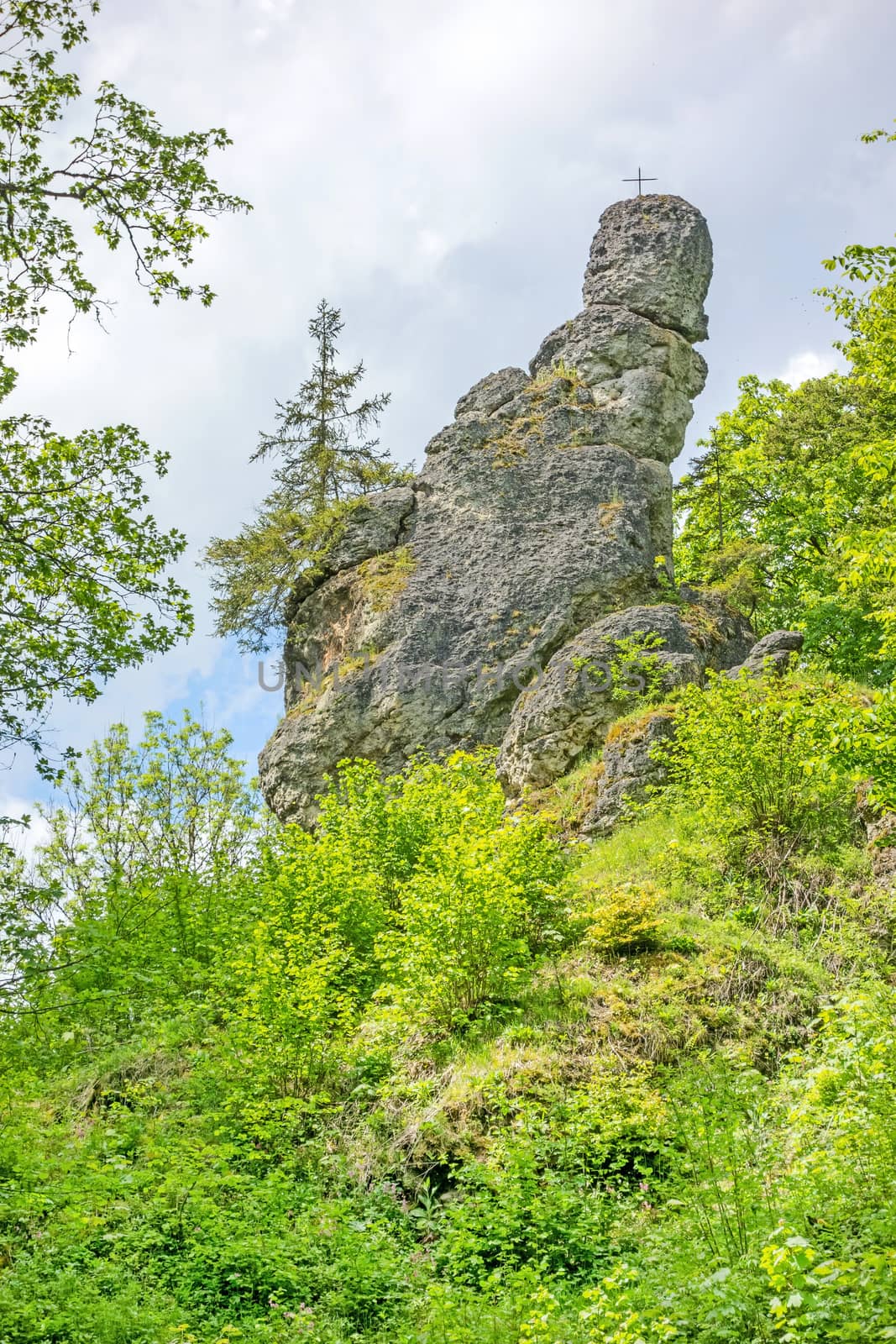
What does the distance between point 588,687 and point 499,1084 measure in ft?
24.7

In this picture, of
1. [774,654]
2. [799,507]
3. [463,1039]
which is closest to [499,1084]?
[463,1039]

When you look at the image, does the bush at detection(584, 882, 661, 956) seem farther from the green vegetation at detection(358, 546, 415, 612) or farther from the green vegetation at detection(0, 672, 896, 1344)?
the green vegetation at detection(358, 546, 415, 612)

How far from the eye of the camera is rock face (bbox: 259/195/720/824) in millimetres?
16562

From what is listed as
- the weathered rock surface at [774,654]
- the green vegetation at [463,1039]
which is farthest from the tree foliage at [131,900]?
the weathered rock surface at [774,654]

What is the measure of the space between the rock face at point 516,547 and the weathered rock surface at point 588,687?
0.05 meters

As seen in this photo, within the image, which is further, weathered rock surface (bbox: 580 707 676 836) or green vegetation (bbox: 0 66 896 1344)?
weathered rock surface (bbox: 580 707 676 836)

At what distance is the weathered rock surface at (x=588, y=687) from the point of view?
1403 centimetres

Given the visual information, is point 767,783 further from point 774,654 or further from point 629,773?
point 774,654

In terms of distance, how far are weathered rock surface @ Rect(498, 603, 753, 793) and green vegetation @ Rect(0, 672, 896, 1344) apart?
1325mm

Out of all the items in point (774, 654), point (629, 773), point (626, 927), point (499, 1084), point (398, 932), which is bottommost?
point (499, 1084)

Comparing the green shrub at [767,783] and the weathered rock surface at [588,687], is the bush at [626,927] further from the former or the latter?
the weathered rock surface at [588,687]

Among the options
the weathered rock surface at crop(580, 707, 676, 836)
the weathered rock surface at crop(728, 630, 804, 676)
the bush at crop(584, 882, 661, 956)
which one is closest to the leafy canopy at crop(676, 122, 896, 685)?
the weathered rock surface at crop(728, 630, 804, 676)

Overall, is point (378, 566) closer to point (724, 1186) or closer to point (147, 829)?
point (147, 829)

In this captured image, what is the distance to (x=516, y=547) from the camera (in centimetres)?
1802
